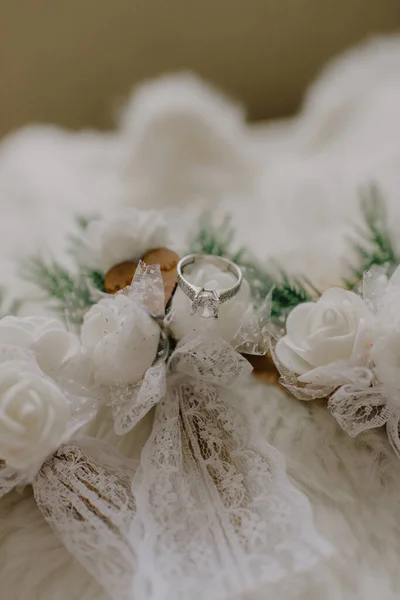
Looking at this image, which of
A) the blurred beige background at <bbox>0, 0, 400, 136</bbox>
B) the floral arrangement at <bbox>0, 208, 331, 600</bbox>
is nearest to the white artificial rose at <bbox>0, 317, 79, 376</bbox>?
the floral arrangement at <bbox>0, 208, 331, 600</bbox>

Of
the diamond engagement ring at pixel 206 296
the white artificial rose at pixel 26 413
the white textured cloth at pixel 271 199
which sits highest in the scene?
the diamond engagement ring at pixel 206 296

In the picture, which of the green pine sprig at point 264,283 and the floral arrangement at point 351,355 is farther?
the green pine sprig at point 264,283

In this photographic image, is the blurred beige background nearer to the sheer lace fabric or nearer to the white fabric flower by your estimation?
the white fabric flower

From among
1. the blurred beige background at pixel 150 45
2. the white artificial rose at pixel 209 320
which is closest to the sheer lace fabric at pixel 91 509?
the white artificial rose at pixel 209 320

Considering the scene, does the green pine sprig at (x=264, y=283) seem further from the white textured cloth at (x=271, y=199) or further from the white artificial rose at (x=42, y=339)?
the white artificial rose at (x=42, y=339)

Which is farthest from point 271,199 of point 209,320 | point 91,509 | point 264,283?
point 91,509

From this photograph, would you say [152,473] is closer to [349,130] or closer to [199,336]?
[199,336]

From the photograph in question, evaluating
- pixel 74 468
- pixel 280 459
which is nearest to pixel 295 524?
pixel 280 459

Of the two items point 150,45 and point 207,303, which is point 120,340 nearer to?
point 207,303
